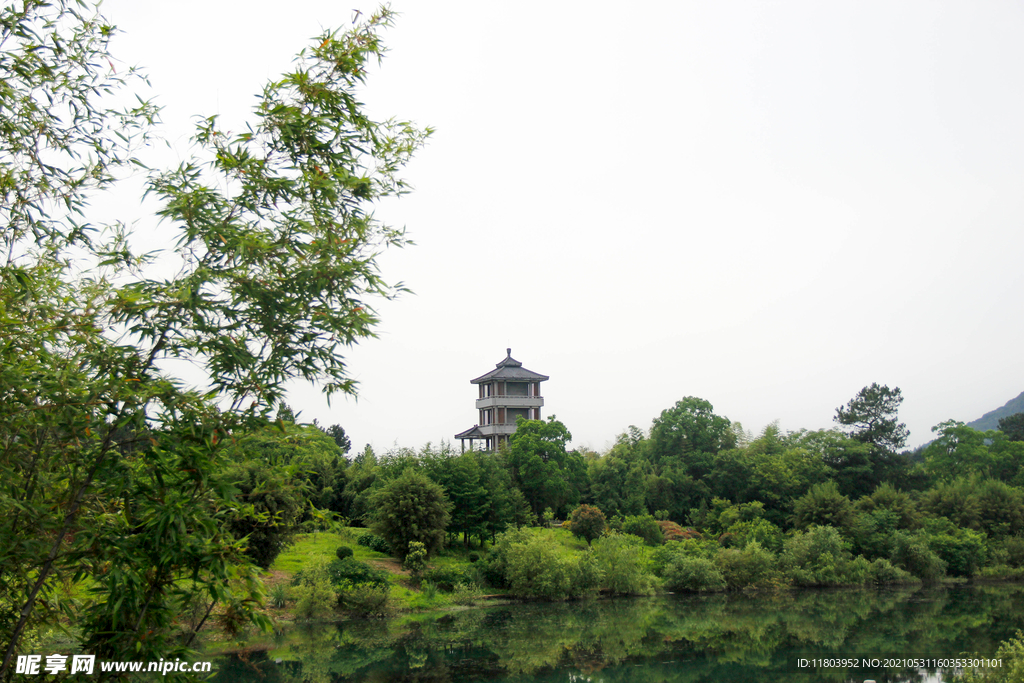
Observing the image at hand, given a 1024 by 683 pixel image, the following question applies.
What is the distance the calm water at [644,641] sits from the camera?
1137cm

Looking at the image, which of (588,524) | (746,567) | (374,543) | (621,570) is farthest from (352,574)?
(746,567)

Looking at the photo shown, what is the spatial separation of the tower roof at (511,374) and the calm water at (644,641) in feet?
43.8

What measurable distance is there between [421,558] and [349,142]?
1609 centimetres

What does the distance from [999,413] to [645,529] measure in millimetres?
117364

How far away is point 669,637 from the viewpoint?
1418 centimetres

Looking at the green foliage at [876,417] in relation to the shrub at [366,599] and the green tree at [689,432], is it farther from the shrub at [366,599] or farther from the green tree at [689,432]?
the shrub at [366,599]

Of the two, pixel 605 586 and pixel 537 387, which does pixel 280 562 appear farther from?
pixel 537 387

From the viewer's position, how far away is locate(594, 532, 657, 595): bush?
19.2m

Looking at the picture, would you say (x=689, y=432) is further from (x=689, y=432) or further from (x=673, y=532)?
(x=673, y=532)

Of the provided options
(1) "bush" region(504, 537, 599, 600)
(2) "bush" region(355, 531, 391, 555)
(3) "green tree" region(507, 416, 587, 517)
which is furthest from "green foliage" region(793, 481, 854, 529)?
(2) "bush" region(355, 531, 391, 555)

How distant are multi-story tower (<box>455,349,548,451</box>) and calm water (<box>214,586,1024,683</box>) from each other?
1267 cm

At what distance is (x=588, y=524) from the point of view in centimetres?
2233

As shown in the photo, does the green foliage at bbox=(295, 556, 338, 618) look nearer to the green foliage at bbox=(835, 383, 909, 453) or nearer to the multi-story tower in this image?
the multi-story tower

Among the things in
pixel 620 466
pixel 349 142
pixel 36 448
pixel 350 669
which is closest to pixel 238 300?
pixel 349 142
